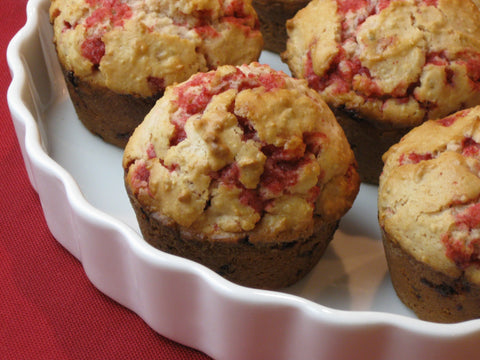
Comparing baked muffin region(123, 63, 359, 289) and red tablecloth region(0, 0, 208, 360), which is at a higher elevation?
baked muffin region(123, 63, 359, 289)

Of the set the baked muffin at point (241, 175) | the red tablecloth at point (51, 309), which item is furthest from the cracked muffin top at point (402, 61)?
the red tablecloth at point (51, 309)

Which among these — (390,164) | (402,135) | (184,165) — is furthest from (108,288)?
(402,135)

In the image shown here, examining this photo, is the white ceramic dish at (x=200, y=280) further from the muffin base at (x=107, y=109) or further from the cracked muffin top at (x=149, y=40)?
the cracked muffin top at (x=149, y=40)

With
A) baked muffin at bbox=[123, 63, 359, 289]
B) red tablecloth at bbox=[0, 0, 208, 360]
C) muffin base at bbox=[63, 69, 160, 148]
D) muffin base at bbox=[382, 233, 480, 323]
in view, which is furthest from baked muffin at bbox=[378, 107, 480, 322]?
muffin base at bbox=[63, 69, 160, 148]

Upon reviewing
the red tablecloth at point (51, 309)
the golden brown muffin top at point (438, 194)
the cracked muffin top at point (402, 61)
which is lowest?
the red tablecloth at point (51, 309)

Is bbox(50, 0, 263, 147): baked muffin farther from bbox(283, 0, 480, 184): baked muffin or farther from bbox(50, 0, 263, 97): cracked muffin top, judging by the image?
bbox(283, 0, 480, 184): baked muffin

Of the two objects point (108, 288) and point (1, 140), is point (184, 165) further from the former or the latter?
point (1, 140)
